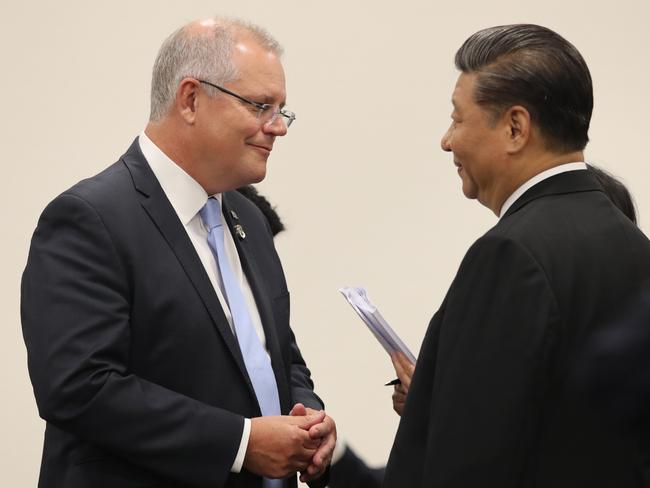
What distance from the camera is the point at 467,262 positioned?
1.50 meters

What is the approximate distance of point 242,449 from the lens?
6.27 feet

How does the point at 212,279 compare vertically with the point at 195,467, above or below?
above

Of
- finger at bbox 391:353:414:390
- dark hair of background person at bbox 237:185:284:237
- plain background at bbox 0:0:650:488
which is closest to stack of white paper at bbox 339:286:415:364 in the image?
finger at bbox 391:353:414:390

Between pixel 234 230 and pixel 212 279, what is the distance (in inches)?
7.7

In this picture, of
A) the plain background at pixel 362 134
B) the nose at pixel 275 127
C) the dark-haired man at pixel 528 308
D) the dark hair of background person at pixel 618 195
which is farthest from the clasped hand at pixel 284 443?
the plain background at pixel 362 134

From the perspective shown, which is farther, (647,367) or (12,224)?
(12,224)

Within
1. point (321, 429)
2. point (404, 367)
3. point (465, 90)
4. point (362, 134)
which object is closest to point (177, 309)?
point (321, 429)

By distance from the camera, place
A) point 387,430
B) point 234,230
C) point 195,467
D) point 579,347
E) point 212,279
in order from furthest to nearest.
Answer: point 387,430
point 234,230
point 212,279
point 195,467
point 579,347

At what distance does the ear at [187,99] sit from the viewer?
2080 mm

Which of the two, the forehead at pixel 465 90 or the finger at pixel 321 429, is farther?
the finger at pixel 321 429

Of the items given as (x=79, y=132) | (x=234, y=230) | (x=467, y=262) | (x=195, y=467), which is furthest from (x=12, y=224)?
(x=467, y=262)

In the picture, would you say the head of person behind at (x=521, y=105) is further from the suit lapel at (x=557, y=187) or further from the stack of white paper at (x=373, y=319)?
the stack of white paper at (x=373, y=319)

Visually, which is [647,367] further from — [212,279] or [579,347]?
[212,279]

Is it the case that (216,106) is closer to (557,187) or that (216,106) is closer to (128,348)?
(128,348)
